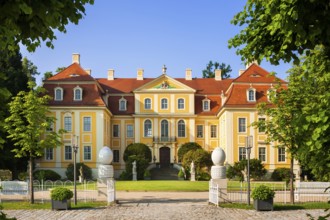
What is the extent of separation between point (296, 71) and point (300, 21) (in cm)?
1418

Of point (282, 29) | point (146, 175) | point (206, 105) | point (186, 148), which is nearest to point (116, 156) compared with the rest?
point (186, 148)

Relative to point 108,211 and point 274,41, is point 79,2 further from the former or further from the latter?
point 108,211

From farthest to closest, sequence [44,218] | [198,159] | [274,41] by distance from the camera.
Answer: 1. [198,159]
2. [44,218]
3. [274,41]

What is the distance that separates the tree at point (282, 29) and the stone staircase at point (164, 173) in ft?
113

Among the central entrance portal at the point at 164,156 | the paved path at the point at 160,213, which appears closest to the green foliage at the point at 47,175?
the central entrance portal at the point at 164,156

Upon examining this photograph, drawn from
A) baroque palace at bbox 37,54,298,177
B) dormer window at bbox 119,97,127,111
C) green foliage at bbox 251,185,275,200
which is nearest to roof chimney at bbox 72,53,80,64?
baroque palace at bbox 37,54,298,177

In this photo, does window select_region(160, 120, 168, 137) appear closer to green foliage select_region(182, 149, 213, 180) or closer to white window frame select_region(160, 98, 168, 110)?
white window frame select_region(160, 98, 168, 110)

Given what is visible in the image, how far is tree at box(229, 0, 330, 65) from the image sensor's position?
6230mm

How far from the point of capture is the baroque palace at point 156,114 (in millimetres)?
43125

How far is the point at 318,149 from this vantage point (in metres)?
6.66

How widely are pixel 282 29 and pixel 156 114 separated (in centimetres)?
4127

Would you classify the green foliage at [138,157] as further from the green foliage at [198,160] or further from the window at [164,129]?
the green foliage at [198,160]

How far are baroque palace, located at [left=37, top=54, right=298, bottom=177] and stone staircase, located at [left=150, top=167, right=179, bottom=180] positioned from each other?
6.13ft

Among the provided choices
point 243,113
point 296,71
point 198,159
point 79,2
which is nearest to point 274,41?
point 79,2
